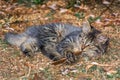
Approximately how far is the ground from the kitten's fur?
0.47ft

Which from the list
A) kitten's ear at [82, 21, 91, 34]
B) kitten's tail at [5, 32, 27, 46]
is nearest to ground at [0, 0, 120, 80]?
kitten's tail at [5, 32, 27, 46]

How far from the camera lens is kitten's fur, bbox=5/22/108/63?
24.8 ft

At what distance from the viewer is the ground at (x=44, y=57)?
7.11 m

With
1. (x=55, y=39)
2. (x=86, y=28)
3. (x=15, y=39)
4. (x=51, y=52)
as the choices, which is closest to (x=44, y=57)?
(x=51, y=52)

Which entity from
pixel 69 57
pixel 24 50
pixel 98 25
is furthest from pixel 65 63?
pixel 98 25

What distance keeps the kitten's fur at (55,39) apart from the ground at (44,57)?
0.14m

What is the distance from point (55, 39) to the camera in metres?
8.09

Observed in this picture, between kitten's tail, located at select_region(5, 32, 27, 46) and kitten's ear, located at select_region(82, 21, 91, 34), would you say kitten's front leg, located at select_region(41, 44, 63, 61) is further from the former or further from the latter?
kitten's ear, located at select_region(82, 21, 91, 34)

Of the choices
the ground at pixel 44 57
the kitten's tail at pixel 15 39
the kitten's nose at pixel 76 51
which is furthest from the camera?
the kitten's tail at pixel 15 39

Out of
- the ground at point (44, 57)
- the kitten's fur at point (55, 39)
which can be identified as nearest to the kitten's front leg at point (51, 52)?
the kitten's fur at point (55, 39)

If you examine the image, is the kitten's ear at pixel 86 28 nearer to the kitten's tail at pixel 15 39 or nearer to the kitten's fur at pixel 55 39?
the kitten's fur at pixel 55 39

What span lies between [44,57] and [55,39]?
1.73 ft

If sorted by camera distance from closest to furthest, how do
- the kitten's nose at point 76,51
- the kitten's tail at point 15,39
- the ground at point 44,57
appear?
1. the ground at point 44,57
2. the kitten's nose at point 76,51
3. the kitten's tail at point 15,39

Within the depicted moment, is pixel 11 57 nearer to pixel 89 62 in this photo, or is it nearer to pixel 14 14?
pixel 89 62
